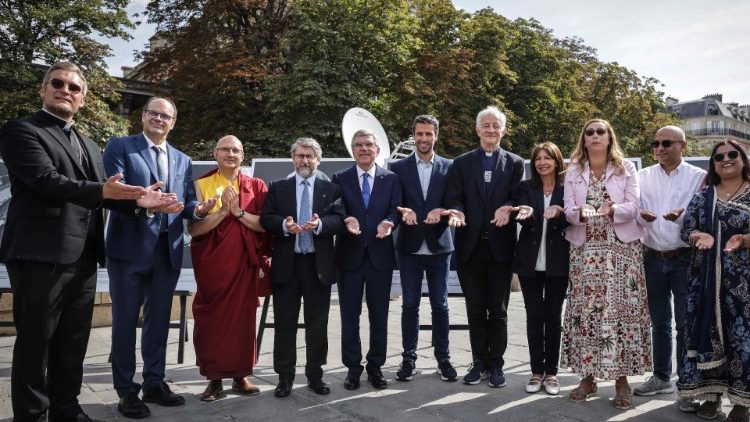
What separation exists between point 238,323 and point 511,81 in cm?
1975

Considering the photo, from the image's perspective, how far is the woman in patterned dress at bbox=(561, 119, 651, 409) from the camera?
3938 mm

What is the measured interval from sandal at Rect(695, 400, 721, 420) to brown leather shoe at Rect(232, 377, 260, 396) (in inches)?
120

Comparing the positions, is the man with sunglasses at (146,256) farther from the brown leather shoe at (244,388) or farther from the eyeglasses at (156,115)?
the brown leather shoe at (244,388)

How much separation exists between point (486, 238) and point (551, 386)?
1187mm

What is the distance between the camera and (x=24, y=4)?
54.9ft

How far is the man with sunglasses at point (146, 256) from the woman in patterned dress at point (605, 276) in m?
2.66

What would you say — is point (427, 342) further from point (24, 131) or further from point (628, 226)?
point (24, 131)

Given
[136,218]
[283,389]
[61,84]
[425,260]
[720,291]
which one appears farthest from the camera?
[425,260]

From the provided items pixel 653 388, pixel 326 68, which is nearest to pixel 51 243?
pixel 653 388

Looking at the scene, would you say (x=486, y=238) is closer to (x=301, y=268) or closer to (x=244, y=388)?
(x=301, y=268)

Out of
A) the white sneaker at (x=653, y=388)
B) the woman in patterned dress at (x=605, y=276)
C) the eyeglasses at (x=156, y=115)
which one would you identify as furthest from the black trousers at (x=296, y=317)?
the white sneaker at (x=653, y=388)

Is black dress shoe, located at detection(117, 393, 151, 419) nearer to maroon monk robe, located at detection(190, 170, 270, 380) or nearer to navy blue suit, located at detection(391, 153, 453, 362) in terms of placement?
maroon monk robe, located at detection(190, 170, 270, 380)

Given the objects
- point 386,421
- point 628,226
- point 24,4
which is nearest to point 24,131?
point 386,421

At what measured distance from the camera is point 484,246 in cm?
443
